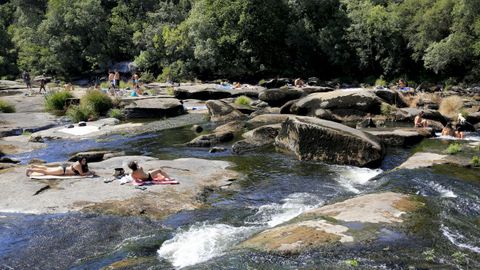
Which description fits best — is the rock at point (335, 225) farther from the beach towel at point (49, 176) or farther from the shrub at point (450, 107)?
the shrub at point (450, 107)

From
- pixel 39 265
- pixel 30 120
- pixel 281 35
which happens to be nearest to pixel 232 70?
pixel 281 35

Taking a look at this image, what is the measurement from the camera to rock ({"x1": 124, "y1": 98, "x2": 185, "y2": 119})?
116ft

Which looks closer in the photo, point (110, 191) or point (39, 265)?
point (39, 265)

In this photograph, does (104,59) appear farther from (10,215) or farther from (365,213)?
(365,213)

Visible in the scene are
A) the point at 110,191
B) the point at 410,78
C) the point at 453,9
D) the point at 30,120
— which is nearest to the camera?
the point at 110,191

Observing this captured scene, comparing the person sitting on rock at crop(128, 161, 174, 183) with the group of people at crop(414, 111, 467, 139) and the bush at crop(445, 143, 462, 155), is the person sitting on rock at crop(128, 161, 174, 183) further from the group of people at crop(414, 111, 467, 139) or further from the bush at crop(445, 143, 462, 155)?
the group of people at crop(414, 111, 467, 139)

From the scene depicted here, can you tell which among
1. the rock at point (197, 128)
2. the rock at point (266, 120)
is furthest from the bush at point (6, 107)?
the rock at point (266, 120)

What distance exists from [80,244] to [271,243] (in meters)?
4.94

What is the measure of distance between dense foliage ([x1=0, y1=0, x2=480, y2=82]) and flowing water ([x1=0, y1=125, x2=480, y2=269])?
123 ft

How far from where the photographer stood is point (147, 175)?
1611 cm

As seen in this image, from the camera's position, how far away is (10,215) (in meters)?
13.5

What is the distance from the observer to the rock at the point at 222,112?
3341 cm

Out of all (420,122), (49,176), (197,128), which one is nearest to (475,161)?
(420,122)

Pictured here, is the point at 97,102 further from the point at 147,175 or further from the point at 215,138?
the point at 147,175
